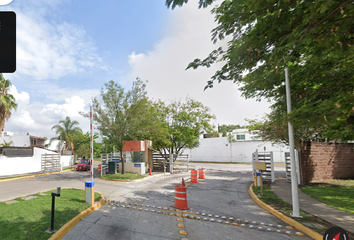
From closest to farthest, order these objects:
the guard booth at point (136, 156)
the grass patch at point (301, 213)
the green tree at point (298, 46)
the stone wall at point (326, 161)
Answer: the green tree at point (298, 46) < the grass patch at point (301, 213) < the stone wall at point (326, 161) < the guard booth at point (136, 156)

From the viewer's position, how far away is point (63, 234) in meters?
5.00

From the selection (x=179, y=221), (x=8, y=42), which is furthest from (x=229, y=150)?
(x=8, y=42)

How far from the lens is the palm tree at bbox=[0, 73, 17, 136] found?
1993cm

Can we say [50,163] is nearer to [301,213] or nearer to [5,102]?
[5,102]

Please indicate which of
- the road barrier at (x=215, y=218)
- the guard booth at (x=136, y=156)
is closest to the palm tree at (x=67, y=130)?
the guard booth at (x=136, y=156)

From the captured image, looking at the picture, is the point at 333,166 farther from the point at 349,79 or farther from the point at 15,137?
the point at 15,137

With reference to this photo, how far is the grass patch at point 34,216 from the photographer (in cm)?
471

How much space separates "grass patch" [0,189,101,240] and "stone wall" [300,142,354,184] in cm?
1313

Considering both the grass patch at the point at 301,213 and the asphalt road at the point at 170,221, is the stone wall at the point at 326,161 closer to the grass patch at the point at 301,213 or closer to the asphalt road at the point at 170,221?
the grass patch at the point at 301,213

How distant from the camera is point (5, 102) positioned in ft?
65.3

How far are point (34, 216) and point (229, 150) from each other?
35.6 m

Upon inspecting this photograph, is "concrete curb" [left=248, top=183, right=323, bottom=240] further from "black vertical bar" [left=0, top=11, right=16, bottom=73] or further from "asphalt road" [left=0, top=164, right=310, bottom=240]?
"black vertical bar" [left=0, top=11, right=16, bottom=73]

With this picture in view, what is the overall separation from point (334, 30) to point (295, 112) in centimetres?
261

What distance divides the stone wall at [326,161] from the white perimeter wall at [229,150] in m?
18.4
